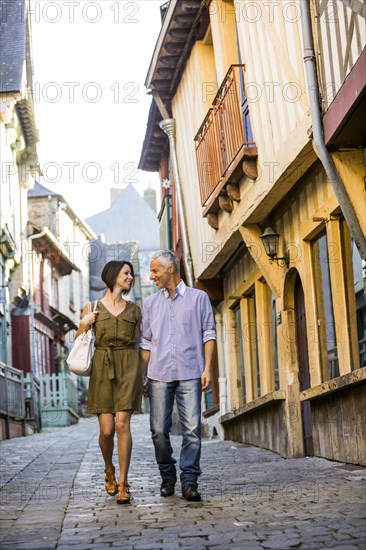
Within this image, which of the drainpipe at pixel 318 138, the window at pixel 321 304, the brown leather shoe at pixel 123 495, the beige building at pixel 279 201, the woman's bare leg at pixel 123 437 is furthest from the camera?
the window at pixel 321 304

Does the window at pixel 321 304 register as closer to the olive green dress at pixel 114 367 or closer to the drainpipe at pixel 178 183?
the olive green dress at pixel 114 367

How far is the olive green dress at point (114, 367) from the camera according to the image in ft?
Answer: 23.3

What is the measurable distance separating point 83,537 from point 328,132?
3.90 metres

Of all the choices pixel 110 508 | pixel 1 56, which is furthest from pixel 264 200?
pixel 1 56

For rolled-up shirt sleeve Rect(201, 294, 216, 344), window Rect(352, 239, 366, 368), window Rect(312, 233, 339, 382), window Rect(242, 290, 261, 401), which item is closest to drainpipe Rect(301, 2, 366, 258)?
rolled-up shirt sleeve Rect(201, 294, 216, 344)

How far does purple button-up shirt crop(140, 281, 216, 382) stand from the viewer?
23.5 feet

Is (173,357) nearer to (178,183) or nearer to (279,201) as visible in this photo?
(279,201)

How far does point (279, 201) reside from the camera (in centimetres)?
1087

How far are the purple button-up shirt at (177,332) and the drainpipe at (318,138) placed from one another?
135cm

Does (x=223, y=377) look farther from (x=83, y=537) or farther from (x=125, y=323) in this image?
(x=83, y=537)

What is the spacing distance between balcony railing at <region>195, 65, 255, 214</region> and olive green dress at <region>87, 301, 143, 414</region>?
156 inches

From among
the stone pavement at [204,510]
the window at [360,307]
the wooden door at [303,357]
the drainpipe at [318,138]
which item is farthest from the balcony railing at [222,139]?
the stone pavement at [204,510]

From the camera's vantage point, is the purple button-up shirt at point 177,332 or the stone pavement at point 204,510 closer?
the stone pavement at point 204,510

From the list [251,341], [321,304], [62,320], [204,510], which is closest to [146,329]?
[204,510]
